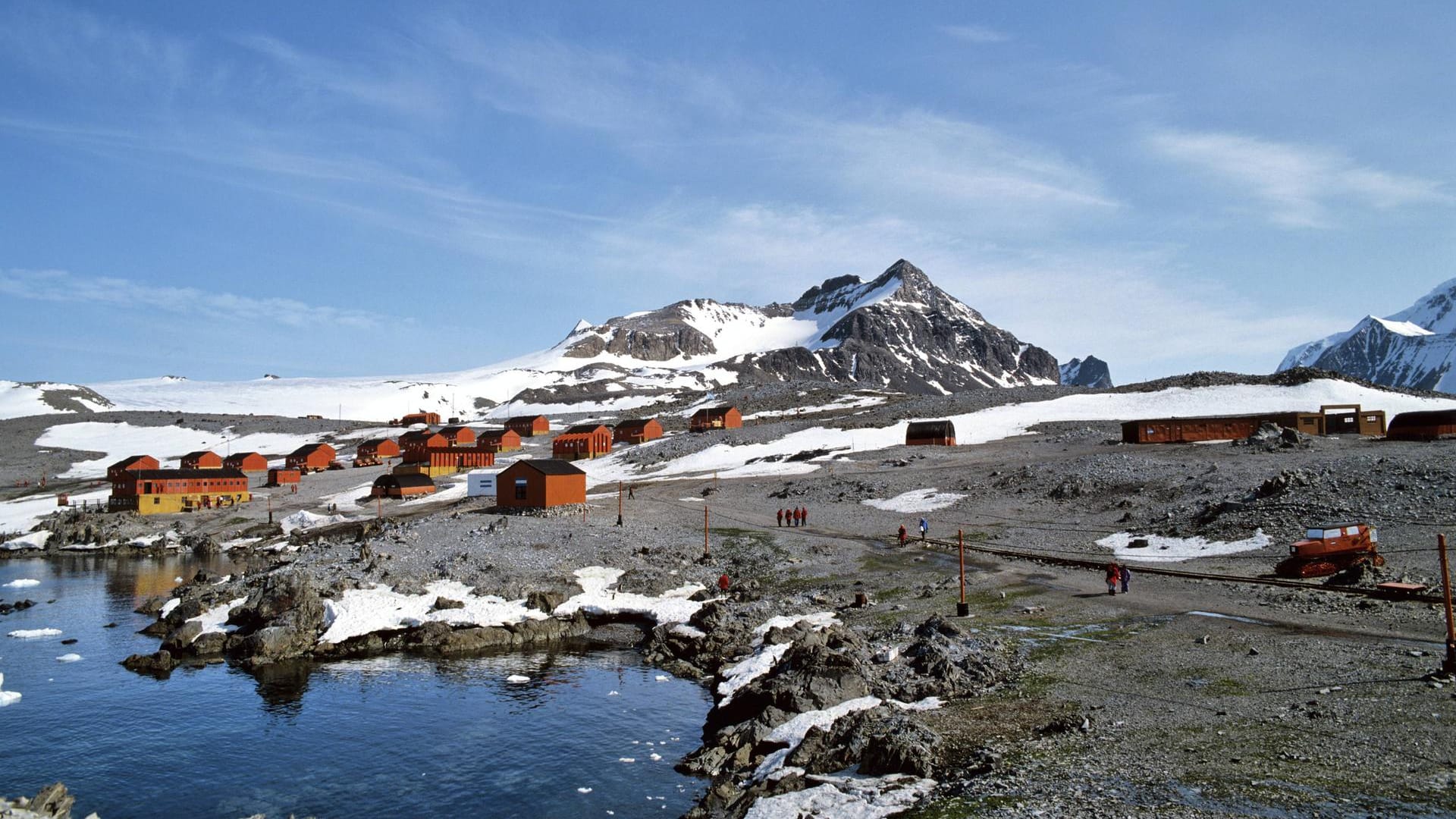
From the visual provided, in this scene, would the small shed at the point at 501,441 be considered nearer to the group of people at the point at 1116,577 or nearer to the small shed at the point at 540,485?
the small shed at the point at 540,485

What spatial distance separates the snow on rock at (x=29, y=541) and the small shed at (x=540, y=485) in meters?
43.2

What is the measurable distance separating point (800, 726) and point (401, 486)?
75.0 metres

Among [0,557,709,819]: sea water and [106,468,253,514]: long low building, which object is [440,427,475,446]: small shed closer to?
[106,468,253,514]: long low building

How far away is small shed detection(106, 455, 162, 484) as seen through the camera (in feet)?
312

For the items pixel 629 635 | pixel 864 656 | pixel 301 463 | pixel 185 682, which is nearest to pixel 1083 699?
pixel 864 656

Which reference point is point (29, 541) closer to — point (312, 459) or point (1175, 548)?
point (312, 459)

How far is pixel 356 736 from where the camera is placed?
2750 centimetres

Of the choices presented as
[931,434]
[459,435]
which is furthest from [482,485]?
[459,435]

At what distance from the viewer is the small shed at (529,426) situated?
14900cm

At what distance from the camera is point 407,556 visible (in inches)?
1976

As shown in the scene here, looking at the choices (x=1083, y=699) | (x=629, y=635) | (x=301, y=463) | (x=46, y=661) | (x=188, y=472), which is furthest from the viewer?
(x=301, y=463)

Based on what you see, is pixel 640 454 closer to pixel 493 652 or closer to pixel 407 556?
pixel 407 556

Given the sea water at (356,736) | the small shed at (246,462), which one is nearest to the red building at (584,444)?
the small shed at (246,462)

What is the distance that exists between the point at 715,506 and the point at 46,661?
44666 mm
